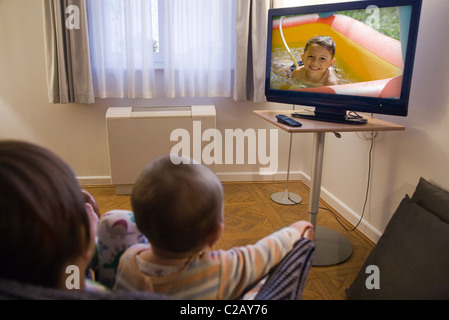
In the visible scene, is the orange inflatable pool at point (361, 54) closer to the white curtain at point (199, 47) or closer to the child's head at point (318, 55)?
the child's head at point (318, 55)

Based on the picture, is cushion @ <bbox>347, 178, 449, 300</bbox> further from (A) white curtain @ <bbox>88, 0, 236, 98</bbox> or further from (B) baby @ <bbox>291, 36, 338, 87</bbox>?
(A) white curtain @ <bbox>88, 0, 236, 98</bbox>

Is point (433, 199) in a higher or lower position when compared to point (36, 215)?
lower

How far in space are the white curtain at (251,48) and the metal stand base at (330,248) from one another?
1.28 metres

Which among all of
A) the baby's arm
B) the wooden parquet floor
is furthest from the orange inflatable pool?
the baby's arm

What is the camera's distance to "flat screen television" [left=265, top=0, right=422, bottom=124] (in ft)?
5.20

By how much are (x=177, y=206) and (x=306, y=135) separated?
2.67m

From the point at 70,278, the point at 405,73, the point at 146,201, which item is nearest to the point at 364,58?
the point at 405,73

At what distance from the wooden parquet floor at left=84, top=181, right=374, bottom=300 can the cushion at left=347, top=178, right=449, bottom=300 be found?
0.16 meters

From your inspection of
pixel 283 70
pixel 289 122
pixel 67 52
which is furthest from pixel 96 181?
pixel 289 122

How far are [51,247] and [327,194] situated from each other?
2.53 meters

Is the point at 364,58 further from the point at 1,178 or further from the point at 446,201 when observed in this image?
the point at 1,178

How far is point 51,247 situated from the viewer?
0.46 meters

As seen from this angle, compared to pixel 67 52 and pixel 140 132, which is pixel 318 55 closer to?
pixel 140 132

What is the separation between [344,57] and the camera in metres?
1.82
